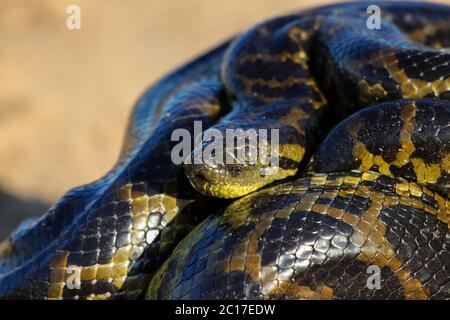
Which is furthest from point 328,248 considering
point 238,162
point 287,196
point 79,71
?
point 79,71

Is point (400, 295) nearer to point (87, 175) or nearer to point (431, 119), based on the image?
point (431, 119)

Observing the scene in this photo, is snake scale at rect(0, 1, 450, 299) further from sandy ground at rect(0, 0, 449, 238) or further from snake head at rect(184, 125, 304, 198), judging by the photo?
sandy ground at rect(0, 0, 449, 238)

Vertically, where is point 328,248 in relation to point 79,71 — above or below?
above

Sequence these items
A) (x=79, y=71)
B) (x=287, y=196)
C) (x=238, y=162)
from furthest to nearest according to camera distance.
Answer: (x=79, y=71)
(x=238, y=162)
(x=287, y=196)

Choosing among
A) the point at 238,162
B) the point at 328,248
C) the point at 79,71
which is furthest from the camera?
the point at 79,71

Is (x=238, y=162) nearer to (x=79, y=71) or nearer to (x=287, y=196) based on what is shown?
(x=287, y=196)

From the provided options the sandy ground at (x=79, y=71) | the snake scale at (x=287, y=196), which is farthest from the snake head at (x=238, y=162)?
the sandy ground at (x=79, y=71)
